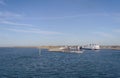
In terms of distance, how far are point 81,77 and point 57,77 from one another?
20.9ft

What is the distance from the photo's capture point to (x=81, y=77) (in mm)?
54594

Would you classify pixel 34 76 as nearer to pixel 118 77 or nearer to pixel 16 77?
pixel 16 77

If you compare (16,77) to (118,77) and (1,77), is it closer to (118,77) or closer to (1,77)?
(1,77)

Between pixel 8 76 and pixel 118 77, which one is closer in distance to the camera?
pixel 118 77

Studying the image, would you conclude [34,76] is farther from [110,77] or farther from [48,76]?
[110,77]

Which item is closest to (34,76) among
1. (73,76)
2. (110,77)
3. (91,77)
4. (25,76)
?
(25,76)

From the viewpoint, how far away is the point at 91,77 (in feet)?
179

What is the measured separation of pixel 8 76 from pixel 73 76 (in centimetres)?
1801

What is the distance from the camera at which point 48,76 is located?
56.2 meters

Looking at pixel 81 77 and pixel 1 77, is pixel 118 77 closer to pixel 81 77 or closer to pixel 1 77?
pixel 81 77

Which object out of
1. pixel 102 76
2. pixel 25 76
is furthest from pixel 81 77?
pixel 25 76

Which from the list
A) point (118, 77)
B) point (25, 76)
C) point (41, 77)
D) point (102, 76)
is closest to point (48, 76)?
point (41, 77)

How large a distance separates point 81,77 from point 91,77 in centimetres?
265

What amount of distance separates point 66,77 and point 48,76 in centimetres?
508
